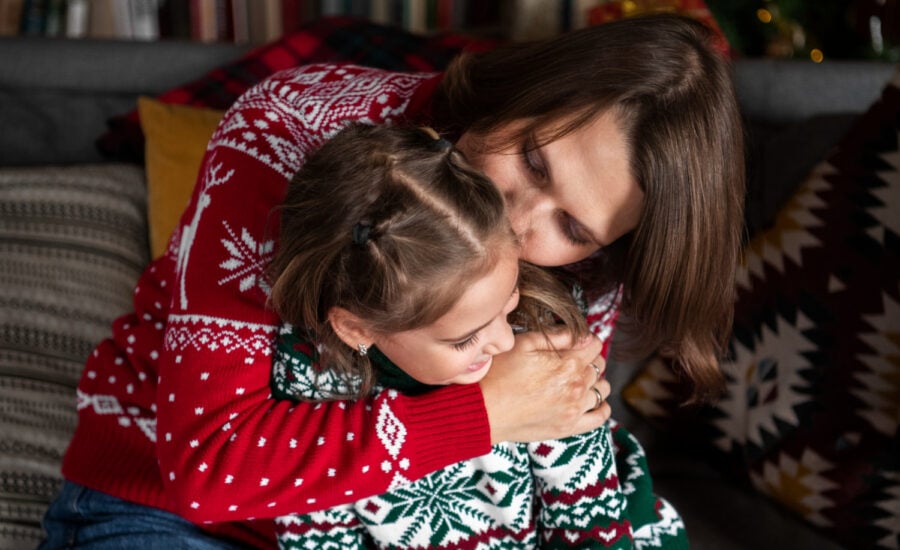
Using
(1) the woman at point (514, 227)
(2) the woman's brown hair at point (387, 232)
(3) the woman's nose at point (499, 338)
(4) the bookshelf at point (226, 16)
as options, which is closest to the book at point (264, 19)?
(4) the bookshelf at point (226, 16)

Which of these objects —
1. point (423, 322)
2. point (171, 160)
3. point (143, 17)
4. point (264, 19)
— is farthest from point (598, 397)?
point (143, 17)

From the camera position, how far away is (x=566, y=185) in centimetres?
92

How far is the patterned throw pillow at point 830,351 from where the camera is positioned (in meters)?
1.27

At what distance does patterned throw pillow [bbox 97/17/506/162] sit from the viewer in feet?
5.59

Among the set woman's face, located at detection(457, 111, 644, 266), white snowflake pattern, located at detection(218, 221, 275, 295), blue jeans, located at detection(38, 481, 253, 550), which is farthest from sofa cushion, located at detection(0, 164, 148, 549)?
woman's face, located at detection(457, 111, 644, 266)

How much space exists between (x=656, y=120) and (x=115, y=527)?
0.84 metres

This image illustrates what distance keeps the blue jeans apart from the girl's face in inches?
15.2

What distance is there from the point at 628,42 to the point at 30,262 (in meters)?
1.12

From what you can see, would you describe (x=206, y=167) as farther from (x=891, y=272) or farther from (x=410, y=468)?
(x=891, y=272)

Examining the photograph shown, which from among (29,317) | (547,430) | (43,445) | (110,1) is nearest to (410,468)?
(547,430)

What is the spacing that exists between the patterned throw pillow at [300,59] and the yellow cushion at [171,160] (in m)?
0.12

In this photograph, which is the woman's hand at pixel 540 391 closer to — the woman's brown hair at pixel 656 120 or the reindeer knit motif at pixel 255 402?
the reindeer knit motif at pixel 255 402

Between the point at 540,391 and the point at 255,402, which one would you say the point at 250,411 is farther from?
the point at 540,391

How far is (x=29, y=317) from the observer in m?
1.47
